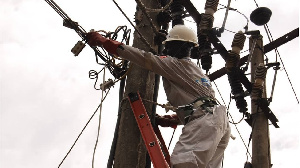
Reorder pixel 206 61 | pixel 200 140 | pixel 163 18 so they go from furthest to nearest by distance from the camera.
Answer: pixel 206 61, pixel 163 18, pixel 200 140

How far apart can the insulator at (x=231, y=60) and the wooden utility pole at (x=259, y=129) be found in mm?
616

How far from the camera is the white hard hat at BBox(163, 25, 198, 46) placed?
403 cm

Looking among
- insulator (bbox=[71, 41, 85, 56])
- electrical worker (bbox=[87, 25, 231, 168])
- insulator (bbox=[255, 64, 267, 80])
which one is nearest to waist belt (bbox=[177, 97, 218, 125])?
electrical worker (bbox=[87, 25, 231, 168])

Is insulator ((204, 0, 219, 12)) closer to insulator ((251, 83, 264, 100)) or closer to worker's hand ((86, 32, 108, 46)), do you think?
insulator ((251, 83, 264, 100))

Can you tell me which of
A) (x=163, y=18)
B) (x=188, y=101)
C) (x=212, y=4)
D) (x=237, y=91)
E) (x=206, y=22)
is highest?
(x=212, y=4)

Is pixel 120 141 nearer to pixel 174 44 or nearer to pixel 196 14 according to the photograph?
pixel 174 44

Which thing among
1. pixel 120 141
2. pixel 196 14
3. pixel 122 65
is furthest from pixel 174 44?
pixel 196 14

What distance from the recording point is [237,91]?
26.0 ft

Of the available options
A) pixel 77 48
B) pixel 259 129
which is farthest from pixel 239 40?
pixel 77 48

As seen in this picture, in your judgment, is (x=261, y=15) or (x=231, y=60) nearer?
(x=231, y=60)

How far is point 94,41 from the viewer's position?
12.1ft

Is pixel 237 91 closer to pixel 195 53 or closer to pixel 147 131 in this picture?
pixel 195 53

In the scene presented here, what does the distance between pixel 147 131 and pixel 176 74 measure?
0.57 metres

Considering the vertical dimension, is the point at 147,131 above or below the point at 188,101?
below
